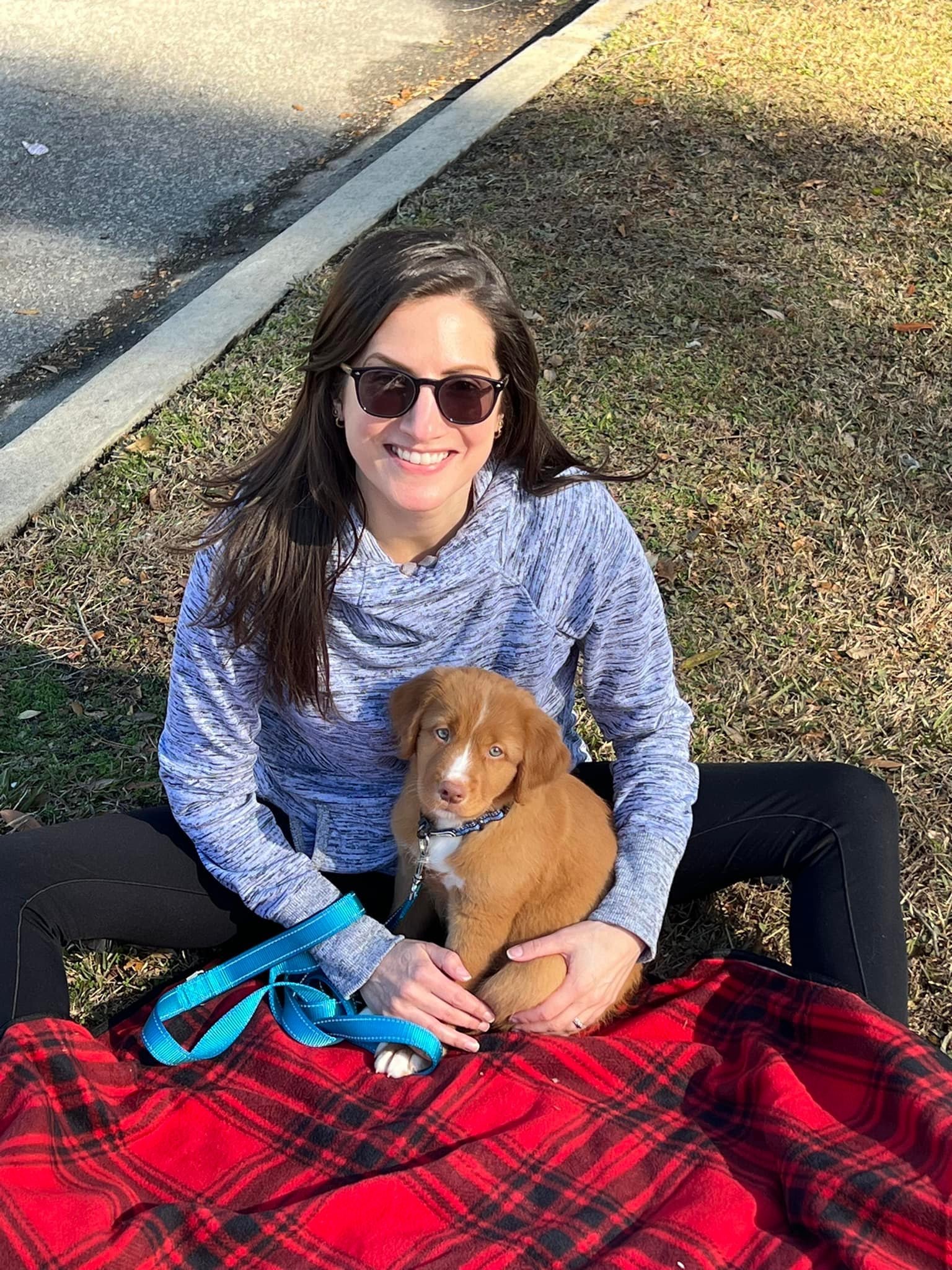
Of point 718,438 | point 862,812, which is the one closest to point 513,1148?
point 862,812

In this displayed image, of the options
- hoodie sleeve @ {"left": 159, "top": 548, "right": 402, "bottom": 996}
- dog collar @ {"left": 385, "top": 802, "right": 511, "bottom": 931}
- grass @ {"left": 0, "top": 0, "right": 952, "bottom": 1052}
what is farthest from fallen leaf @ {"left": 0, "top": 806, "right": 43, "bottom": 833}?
dog collar @ {"left": 385, "top": 802, "right": 511, "bottom": 931}

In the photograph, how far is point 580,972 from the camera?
9.07 feet

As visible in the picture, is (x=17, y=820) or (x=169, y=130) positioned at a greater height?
(x=169, y=130)

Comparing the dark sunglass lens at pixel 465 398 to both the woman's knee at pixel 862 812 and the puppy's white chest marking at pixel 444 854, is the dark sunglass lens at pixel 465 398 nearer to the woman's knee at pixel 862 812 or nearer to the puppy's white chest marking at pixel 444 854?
the puppy's white chest marking at pixel 444 854

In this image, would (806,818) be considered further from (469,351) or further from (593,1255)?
(469,351)

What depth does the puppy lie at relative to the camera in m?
2.64

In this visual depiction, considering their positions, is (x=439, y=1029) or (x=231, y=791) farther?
(x=231, y=791)

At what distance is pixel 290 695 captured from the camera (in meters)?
2.91

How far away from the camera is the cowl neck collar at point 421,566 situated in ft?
9.22

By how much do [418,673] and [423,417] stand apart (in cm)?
69

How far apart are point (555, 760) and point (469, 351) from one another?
93 cm

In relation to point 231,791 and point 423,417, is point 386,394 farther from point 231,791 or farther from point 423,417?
point 231,791

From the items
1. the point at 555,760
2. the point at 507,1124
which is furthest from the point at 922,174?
the point at 507,1124

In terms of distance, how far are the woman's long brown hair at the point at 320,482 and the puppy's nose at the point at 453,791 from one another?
1.55 ft
